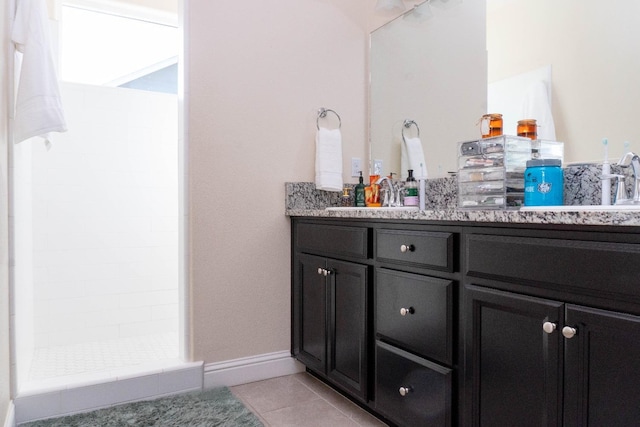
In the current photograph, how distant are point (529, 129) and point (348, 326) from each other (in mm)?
1014

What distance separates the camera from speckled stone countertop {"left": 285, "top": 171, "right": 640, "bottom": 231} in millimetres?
1002

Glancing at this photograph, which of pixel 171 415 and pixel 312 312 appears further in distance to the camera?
pixel 312 312

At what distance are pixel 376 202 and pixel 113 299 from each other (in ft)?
5.73

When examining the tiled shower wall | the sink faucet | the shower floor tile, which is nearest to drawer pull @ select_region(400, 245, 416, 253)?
the sink faucet

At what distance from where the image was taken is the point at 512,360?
1.20 meters

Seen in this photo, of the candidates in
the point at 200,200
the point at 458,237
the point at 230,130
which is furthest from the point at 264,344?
the point at 458,237

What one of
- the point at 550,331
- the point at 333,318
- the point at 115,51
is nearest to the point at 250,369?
the point at 333,318

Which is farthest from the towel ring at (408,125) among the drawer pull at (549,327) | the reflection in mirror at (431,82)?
the drawer pull at (549,327)

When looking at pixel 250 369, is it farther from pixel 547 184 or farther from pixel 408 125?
pixel 547 184

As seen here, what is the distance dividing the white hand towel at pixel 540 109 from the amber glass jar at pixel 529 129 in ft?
0.08

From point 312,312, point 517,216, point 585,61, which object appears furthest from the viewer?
point 312,312

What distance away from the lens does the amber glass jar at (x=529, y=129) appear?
1720mm

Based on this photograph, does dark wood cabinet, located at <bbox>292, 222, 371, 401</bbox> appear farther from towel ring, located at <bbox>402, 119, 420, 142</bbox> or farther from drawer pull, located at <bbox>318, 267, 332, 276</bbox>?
towel ring, located at <bbox>402, 119, 420, 142</bbox>

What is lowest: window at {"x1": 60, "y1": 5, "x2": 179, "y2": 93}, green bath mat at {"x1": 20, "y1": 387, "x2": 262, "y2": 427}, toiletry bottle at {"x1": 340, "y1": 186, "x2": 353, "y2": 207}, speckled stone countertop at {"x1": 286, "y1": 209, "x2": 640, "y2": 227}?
green bath mat at {"x1": 20, "y1": 387, "x2": 262, "y2": 427}
